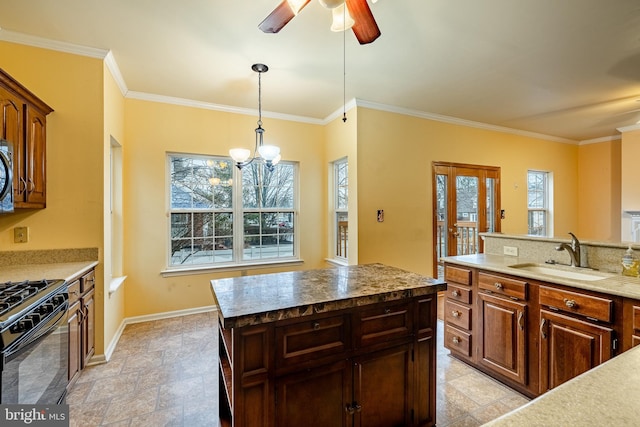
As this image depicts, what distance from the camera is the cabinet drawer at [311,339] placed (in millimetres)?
1416

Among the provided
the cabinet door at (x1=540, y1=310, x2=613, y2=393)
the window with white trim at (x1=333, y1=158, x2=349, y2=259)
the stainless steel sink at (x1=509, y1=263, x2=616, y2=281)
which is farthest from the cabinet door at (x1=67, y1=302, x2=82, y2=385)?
the stainless steel sink at (x1=509, y1=263, x2=616, y2=281)

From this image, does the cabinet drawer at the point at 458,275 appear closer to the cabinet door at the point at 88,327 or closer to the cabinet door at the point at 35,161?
the cabinet door at the point at 88,327

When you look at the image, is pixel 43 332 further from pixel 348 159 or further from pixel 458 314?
pixel 348 159

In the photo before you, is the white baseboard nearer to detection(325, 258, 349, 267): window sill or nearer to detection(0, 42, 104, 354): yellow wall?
detection(0, 42, 104, 354): yellow wall

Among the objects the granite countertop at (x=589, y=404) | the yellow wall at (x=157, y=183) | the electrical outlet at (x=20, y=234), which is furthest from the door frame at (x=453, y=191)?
the electrical outlet at (x=20, y=234)

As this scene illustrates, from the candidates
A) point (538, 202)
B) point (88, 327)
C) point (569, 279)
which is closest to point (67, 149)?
point (88, 327)

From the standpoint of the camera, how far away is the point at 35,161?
242 cm

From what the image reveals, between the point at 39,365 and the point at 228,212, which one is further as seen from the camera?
the point at 228,212

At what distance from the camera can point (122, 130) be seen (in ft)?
11.6

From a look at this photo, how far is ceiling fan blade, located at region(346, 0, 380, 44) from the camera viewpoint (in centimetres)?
164

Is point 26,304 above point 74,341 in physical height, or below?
above

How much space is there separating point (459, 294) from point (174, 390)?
102 inches

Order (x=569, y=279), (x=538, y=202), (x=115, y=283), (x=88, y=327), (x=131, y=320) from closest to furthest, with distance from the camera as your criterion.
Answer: (x=569, y=279) → (x=88, y=327) → (x=115, y=283) → (x=131, y=320) → (x=538, y=202)

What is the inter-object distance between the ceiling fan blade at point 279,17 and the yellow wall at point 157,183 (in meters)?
2.53
